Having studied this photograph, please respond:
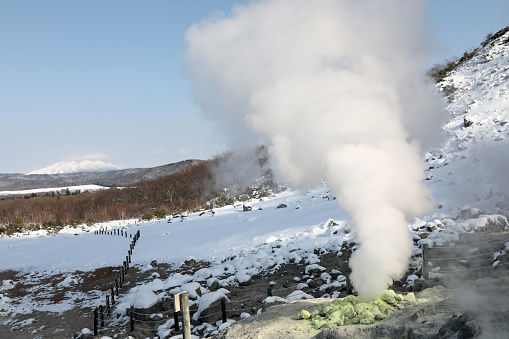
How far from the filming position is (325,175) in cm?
704

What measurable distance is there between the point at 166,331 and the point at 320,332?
6.33 m

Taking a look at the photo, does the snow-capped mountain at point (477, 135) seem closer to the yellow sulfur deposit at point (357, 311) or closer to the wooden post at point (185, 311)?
the yellow sulfur deposit at point (357, 311)

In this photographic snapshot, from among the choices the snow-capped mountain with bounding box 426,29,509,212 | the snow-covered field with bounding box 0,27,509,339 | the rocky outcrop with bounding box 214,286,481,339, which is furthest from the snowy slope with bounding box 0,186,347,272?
the rocky outcrop with bounding box 214,286,481,339

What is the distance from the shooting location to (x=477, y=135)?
80.5 ft

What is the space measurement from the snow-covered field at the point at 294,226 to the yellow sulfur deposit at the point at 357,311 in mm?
2684

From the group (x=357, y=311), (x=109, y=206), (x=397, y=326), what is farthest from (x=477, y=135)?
(x=109, y=206)

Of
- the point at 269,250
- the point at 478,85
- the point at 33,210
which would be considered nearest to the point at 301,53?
the point at 269,250

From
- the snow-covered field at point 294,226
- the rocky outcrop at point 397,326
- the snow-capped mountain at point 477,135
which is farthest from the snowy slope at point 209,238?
the rocky outcrop at point 397,326

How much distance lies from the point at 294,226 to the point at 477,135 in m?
14.2

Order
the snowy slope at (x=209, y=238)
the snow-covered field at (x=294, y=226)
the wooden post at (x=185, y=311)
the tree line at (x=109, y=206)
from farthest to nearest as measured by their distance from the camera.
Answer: the tree line at (x=109, y=206) → the snowy slope at (x=209, y=238) → the snow-covered field at (x=294, y=226) → the wooden post at (x=185, y=311)

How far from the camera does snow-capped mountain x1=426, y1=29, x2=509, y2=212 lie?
45.5ft

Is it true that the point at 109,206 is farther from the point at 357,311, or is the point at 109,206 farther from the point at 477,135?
the point at 357,311

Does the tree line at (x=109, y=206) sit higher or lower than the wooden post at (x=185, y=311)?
higher

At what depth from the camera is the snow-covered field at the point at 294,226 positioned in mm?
15344
